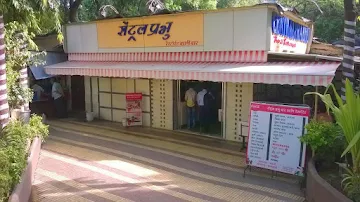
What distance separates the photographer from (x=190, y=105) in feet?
37.8

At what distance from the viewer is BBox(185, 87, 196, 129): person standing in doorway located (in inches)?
450

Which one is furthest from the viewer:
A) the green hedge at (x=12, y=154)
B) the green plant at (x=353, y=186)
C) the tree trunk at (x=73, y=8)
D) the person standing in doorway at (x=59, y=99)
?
the tree trunk at (x=73, y=8)

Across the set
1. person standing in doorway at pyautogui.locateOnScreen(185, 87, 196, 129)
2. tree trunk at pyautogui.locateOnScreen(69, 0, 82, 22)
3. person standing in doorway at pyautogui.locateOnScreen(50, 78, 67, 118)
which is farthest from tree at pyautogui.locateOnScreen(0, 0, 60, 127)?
tree trunk at pyautogui.locateOnScreen(69, 0, 82, 22)

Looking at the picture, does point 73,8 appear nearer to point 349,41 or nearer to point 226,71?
point 226,71

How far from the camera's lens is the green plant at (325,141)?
604cm

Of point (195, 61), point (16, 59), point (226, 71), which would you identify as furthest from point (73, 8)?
point (226, 71)

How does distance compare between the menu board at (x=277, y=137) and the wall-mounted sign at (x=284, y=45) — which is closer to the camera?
the menu board at (x=277, y=137)

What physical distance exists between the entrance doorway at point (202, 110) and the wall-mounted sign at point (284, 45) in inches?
104

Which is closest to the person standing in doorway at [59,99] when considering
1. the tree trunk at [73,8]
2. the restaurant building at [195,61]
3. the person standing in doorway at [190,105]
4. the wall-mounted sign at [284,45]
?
the restaurant building at [195,61]

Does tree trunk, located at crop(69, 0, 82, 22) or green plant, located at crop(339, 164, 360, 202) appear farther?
tree trunk, located at crop(69, 0, 82, 22)

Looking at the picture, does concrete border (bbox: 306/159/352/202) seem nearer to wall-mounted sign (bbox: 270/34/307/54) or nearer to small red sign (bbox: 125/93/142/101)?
wall-mounted sign (bbox: 270/34/307/54)

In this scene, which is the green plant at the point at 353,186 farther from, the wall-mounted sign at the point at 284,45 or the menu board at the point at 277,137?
the wall-mounted sign at the point at 284,45

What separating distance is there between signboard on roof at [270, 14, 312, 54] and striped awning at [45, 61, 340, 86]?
884 mm

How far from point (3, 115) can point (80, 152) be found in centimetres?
230
